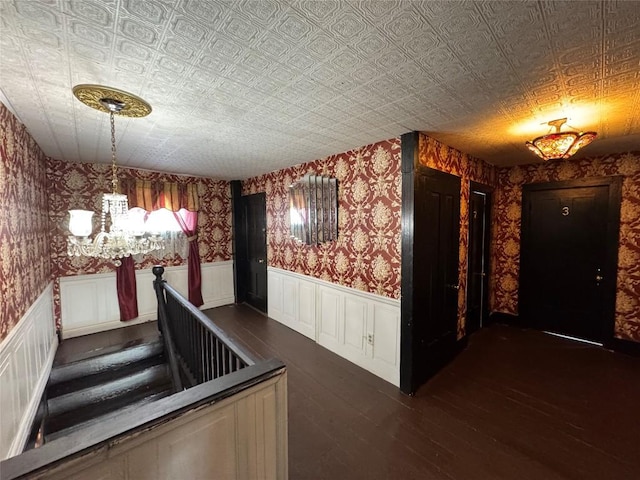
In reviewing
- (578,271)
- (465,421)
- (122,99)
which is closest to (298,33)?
(122,99)

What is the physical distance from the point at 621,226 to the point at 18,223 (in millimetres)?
6152

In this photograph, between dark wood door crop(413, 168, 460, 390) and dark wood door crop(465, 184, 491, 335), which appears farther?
dark wood door crop(465, 184, 491, 335)

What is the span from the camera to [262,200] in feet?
15.7

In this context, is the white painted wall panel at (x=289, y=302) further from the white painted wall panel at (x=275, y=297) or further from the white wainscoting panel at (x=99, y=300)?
the white wainscoting panel at (x=99, y=300)

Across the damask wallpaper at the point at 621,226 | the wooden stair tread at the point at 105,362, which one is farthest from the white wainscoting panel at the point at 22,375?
the damask wallpaper at the point at 621,226

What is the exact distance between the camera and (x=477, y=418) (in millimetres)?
2193

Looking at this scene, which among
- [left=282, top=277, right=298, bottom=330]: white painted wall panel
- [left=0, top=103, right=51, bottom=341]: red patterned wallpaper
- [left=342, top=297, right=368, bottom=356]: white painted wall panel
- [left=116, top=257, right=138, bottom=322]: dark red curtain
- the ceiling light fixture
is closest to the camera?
[left=0, top=103, right=51, bottom=341]: red patterned wallpaper

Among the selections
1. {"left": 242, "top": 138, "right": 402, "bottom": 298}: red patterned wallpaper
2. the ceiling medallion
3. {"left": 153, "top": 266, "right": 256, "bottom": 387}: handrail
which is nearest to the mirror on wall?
{"left": 242, "top": 138, "right": 402, "bottom": 298}: red patterned wallpaper

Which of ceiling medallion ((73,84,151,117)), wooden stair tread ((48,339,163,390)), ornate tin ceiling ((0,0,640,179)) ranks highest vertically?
ornate tin ceiling ((0,0,640,179))

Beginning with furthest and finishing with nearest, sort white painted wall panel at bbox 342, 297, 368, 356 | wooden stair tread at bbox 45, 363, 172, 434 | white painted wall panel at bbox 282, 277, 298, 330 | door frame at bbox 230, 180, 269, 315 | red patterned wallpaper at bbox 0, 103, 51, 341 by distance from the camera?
1. door frame at bbox 230, 180, 269, 315
2. white painted wall panel at bbox 282, 277, 298, 330
3. white painted wall panel at bbox 342, 297, 368, 356
4. wooden stair tread at bbox 45, 363, 172, 434
5. red patterned wallpaper at bbox 0, 103, 51, 341

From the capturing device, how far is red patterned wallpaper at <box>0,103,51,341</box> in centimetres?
175

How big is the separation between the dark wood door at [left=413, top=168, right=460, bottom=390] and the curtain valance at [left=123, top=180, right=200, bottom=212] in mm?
3959

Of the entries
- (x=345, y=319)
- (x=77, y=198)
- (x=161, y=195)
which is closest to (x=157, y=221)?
(x=161, y=195)

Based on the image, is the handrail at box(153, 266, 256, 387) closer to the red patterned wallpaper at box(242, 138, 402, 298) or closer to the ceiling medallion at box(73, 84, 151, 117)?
the ceiling medallion at box(73, 84, 151, 117)
